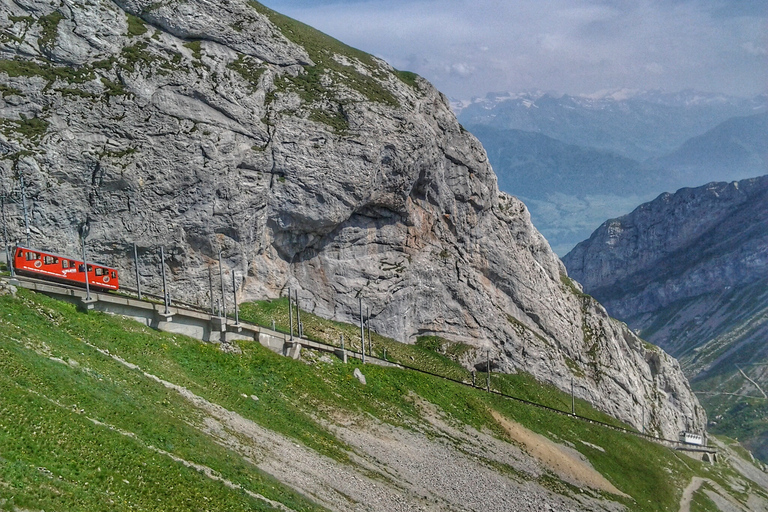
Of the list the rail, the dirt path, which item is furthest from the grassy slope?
the dirt path

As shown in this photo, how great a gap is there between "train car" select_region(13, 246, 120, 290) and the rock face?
8.36 meters

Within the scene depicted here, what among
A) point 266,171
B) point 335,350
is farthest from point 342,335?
point 266,171

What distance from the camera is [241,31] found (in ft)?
226

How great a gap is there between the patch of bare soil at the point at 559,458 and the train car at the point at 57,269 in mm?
36758

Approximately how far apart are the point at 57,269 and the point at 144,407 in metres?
19.9

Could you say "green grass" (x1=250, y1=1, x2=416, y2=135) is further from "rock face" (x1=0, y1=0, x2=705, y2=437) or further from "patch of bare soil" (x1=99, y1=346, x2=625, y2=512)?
"patch of bare soil" (x1=99, y1=346, x2=625, y2=512)

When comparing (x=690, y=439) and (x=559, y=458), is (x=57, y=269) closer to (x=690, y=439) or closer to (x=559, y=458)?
(x=559, y=458)

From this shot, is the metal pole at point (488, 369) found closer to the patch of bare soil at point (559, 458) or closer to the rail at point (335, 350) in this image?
the rail at point (335, 350)

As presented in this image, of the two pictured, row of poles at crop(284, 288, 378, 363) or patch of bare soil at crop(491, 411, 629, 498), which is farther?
row of poles at crop(284, 288, 378, 363)

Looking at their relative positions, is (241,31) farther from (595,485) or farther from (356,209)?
(595,485)

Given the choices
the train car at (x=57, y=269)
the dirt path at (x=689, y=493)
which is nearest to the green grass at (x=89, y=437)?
the train car at (x=57, y=269)

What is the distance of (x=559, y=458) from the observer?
58188 mm

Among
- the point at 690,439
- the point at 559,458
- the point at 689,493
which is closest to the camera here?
the point at 559,458

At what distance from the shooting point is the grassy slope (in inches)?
861
